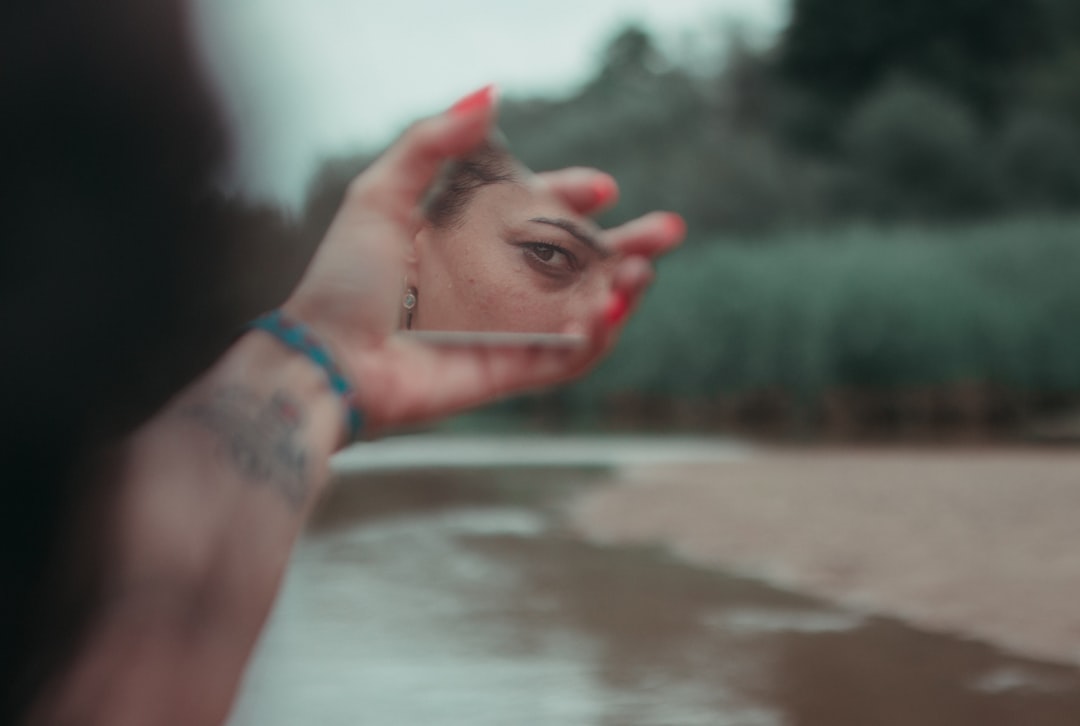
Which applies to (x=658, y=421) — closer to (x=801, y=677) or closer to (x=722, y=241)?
(x=722, y=241)

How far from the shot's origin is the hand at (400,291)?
31.5 inches

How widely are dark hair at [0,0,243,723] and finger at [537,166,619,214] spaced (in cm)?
26

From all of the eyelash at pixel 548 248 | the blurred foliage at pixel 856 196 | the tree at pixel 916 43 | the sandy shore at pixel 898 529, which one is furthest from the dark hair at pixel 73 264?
the tree at pixel 916 43

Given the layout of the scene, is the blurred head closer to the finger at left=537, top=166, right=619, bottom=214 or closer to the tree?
the finger at left=537, top=166, right=619, bottom=214

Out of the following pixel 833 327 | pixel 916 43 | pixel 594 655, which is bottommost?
pixel 594 655

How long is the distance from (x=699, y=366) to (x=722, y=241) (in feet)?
3.71

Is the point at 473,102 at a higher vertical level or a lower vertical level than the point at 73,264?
higher

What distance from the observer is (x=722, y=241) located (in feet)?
24.0

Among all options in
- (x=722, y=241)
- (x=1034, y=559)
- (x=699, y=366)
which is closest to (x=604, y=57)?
(x=1034, y=559)

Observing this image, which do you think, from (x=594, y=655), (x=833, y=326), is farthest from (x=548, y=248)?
(x=833, y=326)

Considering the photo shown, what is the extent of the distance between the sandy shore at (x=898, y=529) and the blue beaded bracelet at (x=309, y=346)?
184 cm

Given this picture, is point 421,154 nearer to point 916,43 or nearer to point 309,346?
point 309,346

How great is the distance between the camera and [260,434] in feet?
2.53

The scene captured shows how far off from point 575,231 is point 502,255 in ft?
0.19
